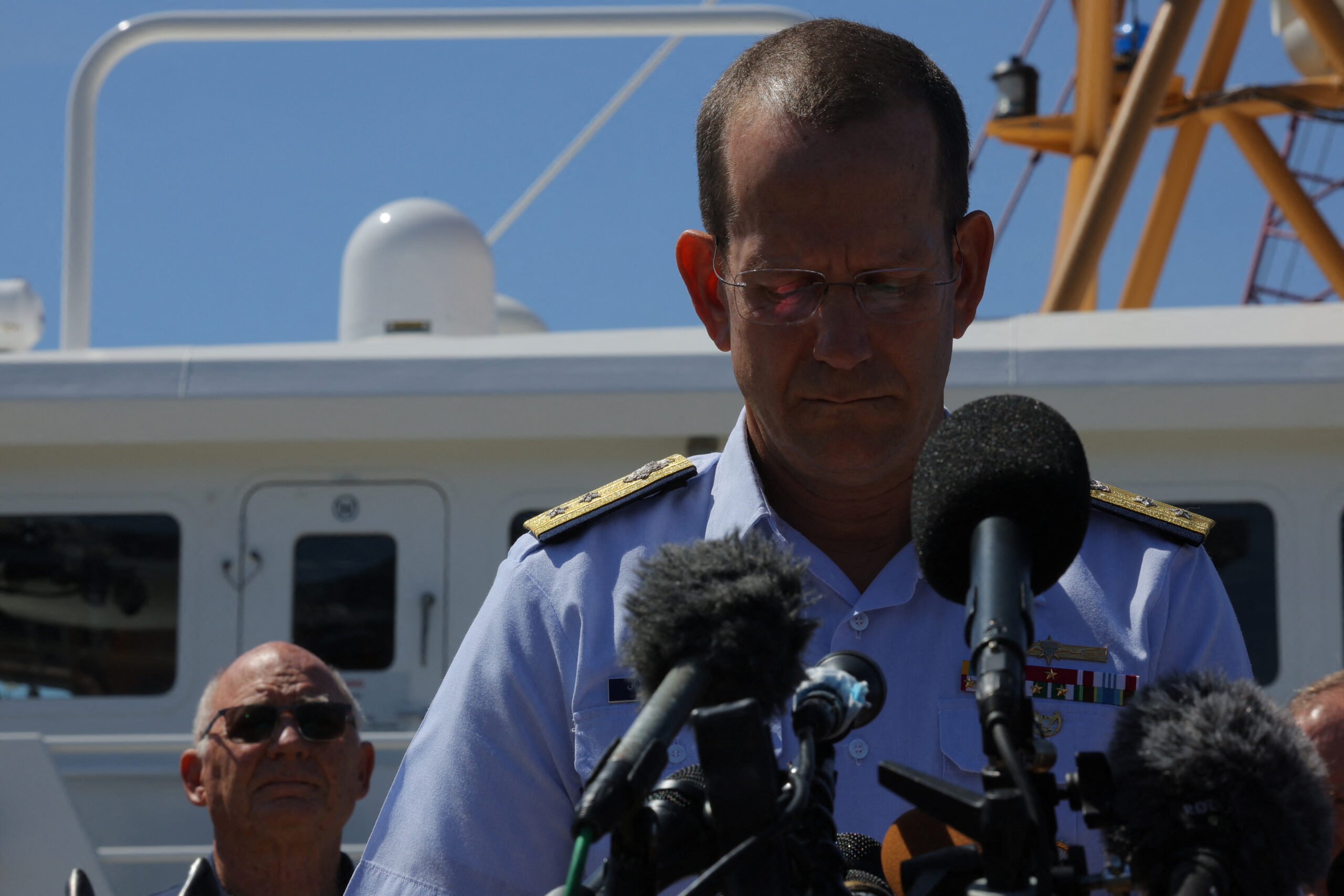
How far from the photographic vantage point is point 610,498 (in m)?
1.63

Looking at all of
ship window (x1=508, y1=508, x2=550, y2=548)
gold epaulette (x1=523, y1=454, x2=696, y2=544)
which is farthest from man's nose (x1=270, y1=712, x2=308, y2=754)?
gold epaulette (x1=523, y1=454, x2=696, y2=544)

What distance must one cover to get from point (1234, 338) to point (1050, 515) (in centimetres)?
400

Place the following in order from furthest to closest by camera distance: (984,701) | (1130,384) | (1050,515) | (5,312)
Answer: (5,312)
(1130,384)
(1050,515)
(984,701)

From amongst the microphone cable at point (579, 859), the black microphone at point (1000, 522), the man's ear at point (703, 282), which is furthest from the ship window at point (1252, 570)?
the microphone cable at point (579, 859)

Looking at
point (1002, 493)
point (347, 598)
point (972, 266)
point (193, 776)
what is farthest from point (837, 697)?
point (347, 598)

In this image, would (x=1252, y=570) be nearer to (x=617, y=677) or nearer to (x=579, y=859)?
(x=617, y=677)

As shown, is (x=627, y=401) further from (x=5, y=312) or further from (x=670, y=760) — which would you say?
(x=670, y=760)

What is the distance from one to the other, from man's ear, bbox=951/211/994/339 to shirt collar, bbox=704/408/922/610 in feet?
0.84

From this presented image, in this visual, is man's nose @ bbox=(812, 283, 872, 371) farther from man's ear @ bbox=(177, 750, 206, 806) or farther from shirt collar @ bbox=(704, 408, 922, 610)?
man's ear @ bbox=(177, 750, 206, 806)

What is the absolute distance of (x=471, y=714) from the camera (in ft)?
4.52

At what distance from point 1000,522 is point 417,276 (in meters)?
5.34

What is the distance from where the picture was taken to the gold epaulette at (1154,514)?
1.50 metres

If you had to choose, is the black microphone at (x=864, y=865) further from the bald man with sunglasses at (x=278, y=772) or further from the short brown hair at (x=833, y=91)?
the bald man with sunglasses at (x=278, y=772)

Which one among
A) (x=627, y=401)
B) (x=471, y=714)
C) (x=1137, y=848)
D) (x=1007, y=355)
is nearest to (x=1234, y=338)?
(x=1007, y=355)
